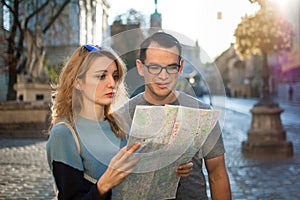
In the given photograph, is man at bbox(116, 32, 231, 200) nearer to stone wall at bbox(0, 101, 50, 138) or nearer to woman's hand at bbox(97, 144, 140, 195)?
woman's hand at bbox(97, 144, 140, 195)

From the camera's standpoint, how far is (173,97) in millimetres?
2125

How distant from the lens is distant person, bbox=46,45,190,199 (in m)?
1.65

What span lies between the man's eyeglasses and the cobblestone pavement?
400cm

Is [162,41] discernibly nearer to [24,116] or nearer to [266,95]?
[266,95]

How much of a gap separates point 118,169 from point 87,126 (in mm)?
362

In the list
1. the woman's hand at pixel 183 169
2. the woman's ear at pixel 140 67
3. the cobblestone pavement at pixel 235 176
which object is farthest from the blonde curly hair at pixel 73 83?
the cobblestone pavement at pixel 235 176

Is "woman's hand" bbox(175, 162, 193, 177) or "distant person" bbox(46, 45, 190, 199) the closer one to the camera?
"distant person" bbox(46, 45, 190, 199)

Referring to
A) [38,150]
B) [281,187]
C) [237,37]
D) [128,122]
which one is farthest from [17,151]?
[128,122]

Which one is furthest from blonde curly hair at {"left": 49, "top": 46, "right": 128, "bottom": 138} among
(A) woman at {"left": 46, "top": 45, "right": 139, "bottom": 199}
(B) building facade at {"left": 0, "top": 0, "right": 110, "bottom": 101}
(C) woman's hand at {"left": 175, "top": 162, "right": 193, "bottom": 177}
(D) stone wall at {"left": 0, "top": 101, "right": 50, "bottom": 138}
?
(D) stone wall at {"left": 0, "top": 101, "right": 50, "bottom": 138}

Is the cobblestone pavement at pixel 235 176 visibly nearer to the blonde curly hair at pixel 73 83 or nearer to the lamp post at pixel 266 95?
the lamp post at pixel 266 95

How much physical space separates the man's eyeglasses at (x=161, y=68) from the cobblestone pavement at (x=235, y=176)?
13.1ft

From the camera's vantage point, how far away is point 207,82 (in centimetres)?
216

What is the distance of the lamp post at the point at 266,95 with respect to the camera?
944 centimetres

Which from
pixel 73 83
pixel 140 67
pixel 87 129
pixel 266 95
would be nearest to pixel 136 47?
pixel 140 67
